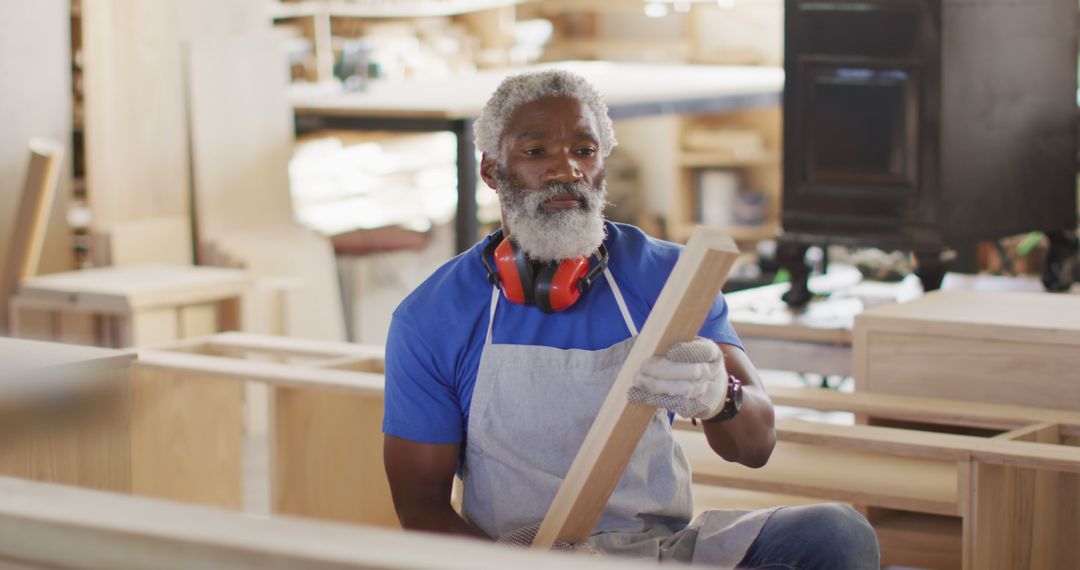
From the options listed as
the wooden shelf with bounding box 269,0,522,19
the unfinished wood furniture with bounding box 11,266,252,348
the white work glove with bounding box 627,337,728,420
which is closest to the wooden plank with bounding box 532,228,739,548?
the white work glove with bounding box 627,337,728,420

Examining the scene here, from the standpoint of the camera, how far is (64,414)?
50.7 inches

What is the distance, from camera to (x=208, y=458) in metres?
3.69

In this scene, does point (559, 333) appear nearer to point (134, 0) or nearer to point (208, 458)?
point (208, 458)

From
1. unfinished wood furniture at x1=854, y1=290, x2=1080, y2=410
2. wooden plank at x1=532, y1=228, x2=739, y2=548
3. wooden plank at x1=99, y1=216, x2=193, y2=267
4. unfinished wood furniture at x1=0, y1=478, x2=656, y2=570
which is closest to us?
unfinished wood furniture at x1=0, y1=478, x2=656, y2=570

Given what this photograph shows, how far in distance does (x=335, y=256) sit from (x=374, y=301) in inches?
24.2

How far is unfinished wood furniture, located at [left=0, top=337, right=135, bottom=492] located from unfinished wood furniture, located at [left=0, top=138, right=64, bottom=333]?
3.18 metres

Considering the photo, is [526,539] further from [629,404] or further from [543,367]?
[629,404]

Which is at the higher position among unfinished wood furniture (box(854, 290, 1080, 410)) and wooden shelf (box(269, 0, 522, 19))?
wooden shelf (box(269, 0, 522, 19))

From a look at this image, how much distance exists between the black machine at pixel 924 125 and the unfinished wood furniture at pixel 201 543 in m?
3.26

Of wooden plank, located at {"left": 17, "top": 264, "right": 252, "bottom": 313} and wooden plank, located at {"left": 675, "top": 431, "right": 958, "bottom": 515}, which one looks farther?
wooden plank, located at {"left": 17, "top": 264, "right": 252, "bottom": 313}

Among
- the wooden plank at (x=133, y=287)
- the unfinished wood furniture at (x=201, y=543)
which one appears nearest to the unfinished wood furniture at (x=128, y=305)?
the wooden plank at (x=133, y=287)

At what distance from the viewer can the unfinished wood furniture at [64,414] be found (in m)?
1.24

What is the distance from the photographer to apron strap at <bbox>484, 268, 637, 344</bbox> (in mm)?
2137

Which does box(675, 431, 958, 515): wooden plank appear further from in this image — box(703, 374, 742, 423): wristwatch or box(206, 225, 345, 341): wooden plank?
box(206, 225, 345, 341): wooden plank
